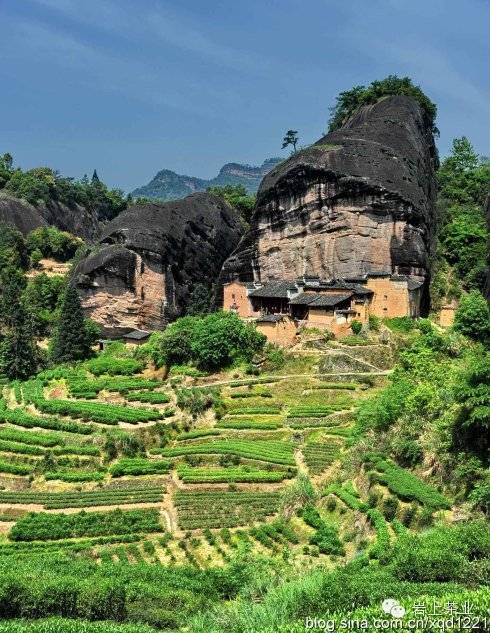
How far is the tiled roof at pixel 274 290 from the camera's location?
2115 inches

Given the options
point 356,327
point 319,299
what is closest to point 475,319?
point 356,327

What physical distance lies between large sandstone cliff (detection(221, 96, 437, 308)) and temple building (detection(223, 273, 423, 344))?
2.36 meters

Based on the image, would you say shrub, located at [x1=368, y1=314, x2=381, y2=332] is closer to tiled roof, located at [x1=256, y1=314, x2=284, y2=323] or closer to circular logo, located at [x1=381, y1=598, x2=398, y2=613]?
tiled roof, located at [x1=256, y1=314, x2=284, y2=323]

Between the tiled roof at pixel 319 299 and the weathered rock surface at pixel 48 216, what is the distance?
46.2 m

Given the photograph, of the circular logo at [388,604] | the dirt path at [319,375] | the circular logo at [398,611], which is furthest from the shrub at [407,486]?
the dirt path at [319,375]

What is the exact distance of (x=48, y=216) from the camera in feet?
324

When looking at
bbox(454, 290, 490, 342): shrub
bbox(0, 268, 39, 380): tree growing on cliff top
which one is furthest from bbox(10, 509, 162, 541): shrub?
bbox(454, 290, 490, 342): shrub

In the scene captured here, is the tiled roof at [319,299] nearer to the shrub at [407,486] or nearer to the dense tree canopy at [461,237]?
the dense tree canopy at [461,237]

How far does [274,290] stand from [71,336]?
16365mm

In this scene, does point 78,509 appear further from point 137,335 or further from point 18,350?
point 137,335

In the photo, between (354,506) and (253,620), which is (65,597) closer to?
(253,620)

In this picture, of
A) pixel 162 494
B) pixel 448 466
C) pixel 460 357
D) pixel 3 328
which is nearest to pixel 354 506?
pixel 448 466

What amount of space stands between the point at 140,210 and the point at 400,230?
24.7 meters

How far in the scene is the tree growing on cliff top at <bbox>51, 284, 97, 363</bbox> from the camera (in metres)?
53.7
